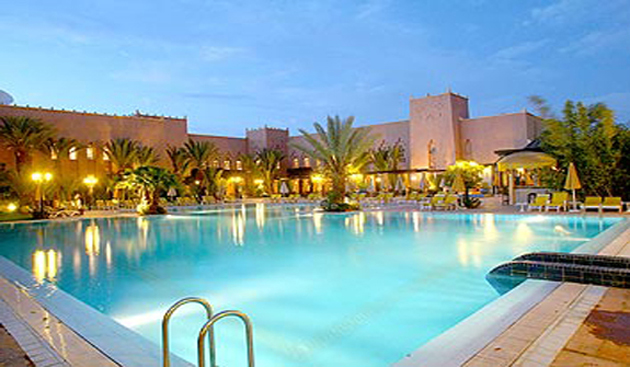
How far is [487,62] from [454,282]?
85361mm

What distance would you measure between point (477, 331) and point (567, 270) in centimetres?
182

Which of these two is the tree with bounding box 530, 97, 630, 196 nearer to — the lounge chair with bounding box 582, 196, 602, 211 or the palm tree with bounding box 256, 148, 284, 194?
the lounge chair with bounding box 582, 196, 602, 211

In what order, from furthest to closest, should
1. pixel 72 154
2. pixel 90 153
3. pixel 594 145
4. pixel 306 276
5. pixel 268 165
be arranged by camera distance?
pixel 268 165 < pixel 90 153 < pixel 72 154 < pixel 594 145 < pixel 306 276

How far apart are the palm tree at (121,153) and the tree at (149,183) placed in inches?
301

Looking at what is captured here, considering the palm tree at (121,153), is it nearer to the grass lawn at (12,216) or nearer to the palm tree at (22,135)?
the palm tree at (22,135)

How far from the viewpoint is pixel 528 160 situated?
1567 cm

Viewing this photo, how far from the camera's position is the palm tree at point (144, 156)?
29000 mm

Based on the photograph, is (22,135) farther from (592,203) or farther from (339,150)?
(592,203)

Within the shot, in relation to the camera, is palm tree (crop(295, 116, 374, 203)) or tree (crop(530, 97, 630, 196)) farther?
palm tree (crop(295, 116, 374, 203))

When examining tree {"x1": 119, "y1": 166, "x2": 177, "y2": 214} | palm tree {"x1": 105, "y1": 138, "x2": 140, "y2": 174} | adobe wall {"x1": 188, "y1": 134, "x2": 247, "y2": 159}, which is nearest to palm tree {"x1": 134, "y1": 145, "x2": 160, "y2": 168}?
palm tree {"x1": 105, "y1": 138, "x2": 140, "y2": 174}

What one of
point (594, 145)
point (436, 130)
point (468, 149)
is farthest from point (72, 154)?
point (594, 145)

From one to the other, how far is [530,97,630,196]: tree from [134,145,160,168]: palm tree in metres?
23.9

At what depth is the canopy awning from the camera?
50.4 feet

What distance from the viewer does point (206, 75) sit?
→ 78.7 metres
